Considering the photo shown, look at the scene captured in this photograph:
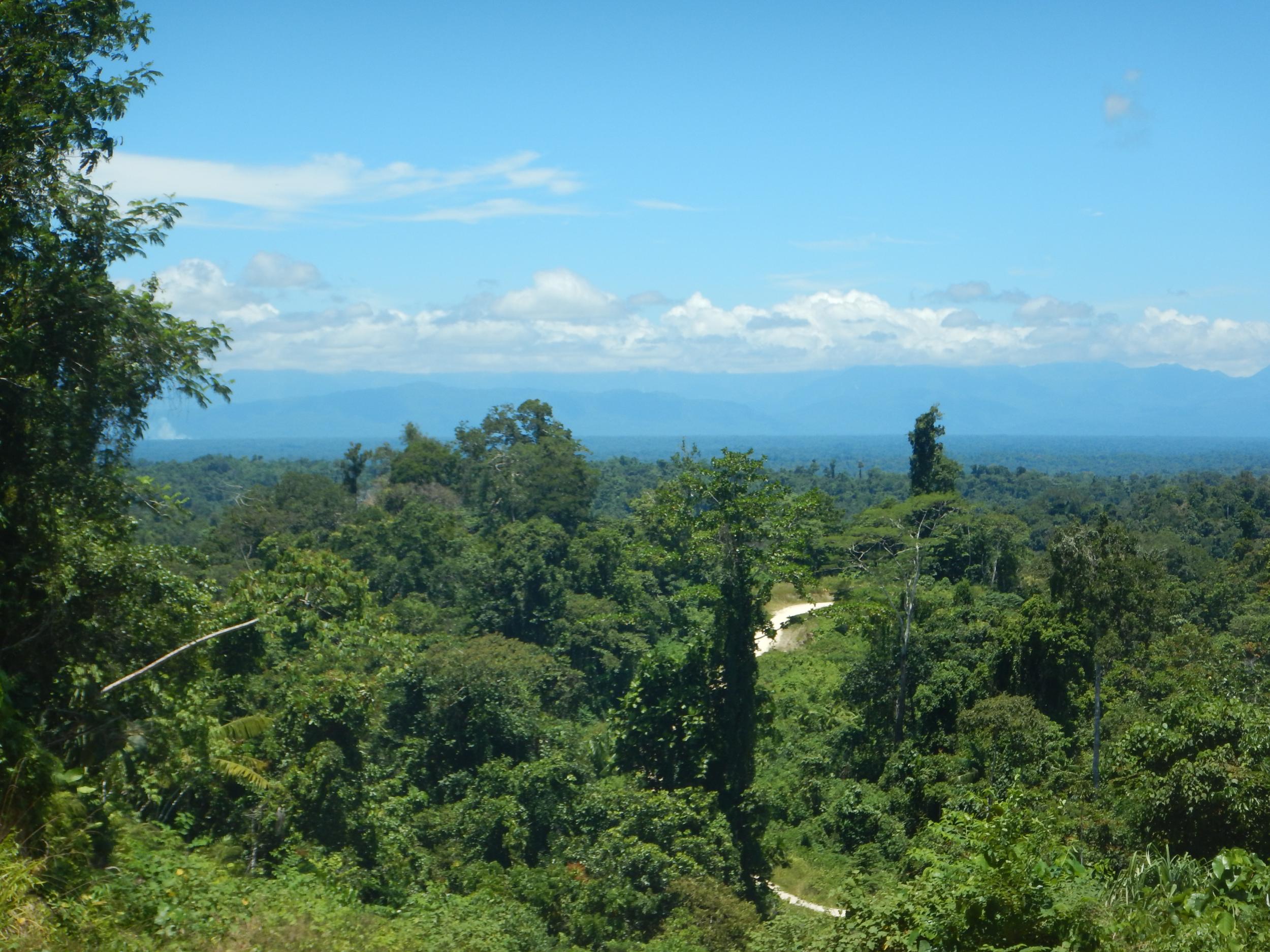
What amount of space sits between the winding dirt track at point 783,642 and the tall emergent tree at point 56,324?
412 inches

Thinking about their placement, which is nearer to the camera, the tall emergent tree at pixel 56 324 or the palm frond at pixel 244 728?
the tall emergent tree at pixel 56 324

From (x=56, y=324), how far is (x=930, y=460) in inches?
1183

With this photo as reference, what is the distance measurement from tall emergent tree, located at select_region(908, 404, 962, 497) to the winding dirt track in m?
5.38

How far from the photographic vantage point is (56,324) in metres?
8.44

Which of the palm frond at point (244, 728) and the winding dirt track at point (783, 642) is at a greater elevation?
the palm frond at point (244, 728)

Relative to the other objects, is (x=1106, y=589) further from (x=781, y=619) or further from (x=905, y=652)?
(x=781, y=619)

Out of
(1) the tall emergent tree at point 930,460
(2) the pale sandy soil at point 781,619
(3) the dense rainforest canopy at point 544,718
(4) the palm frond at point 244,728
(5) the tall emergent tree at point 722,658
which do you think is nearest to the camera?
(3) the dense rainforest canopy at point 544,718

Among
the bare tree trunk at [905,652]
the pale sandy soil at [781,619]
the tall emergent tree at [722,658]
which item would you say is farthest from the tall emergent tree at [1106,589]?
the pale sandy soil at [781,619]

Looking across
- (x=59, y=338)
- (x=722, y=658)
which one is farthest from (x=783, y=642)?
(x=59, y=338)

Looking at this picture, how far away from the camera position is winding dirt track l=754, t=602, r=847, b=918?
15570 mm

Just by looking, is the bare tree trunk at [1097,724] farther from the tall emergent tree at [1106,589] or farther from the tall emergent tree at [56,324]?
the tall emergent tree at [56,324]

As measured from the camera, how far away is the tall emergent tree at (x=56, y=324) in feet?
26.2

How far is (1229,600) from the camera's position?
27578 millimetres

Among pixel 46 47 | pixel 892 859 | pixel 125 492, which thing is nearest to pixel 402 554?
pixel 892 859
